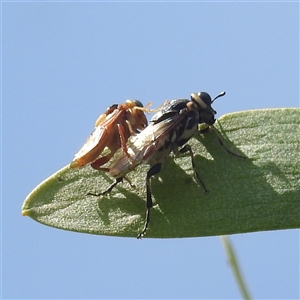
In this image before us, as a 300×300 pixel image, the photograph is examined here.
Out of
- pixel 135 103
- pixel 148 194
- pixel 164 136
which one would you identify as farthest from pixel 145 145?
pixel 135 103

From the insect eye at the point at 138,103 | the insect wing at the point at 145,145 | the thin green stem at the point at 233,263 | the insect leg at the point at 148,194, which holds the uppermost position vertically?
the insect eye at the point at 138,103

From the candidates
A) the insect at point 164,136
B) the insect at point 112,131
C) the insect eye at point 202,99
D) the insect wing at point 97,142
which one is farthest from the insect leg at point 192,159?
the insect wing at point 97,142

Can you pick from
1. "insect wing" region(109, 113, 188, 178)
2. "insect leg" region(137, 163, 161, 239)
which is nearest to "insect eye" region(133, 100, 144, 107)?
"insect wing" region(109, 113, 188, 178)

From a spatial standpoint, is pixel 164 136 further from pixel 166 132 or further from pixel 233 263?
pixel 233 263

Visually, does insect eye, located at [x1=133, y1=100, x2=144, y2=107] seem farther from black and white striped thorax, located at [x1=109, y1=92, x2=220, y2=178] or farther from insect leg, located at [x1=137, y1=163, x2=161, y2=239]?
insect leg, located at [x1=137, y1=163, x2=161, y2=239]

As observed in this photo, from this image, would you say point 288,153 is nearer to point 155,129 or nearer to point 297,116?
point 297,116

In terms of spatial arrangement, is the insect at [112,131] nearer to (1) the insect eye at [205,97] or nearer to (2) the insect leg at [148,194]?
(2) the insect leg at [148,194]
